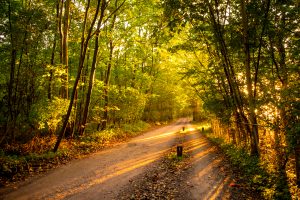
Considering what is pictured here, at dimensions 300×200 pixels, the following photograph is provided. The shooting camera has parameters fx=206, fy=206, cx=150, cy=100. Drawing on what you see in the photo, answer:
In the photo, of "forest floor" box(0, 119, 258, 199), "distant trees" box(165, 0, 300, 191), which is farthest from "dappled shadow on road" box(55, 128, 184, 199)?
"distant trees" box(165, 0, 300, 191)

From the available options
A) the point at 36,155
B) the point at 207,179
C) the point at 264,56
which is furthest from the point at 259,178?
the point at 36,155

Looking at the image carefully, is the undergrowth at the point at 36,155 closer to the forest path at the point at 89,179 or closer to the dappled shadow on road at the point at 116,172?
the forest path at the point at 89,179

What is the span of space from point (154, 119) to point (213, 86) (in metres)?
28.3

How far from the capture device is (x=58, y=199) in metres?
5.98

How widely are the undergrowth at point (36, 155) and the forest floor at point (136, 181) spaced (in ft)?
2.36

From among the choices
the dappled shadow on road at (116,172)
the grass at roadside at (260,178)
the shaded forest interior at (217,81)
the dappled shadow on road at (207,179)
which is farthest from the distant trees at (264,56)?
the dappled shadow on road at (116,172)

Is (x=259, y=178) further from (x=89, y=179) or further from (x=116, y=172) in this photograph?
(x=89, y=179)

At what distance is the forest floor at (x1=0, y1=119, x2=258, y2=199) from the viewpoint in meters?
6.41

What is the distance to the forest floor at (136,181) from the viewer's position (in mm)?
6414

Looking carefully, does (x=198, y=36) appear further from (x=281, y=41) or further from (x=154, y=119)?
(x=154, y=119)

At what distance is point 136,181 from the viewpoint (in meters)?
7.64

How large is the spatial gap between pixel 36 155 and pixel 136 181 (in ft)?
16.6

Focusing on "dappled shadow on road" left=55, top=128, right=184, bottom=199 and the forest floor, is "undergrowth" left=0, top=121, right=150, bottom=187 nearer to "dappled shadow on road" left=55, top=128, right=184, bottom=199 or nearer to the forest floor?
the forest floor

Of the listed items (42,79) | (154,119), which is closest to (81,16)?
(42,79)
